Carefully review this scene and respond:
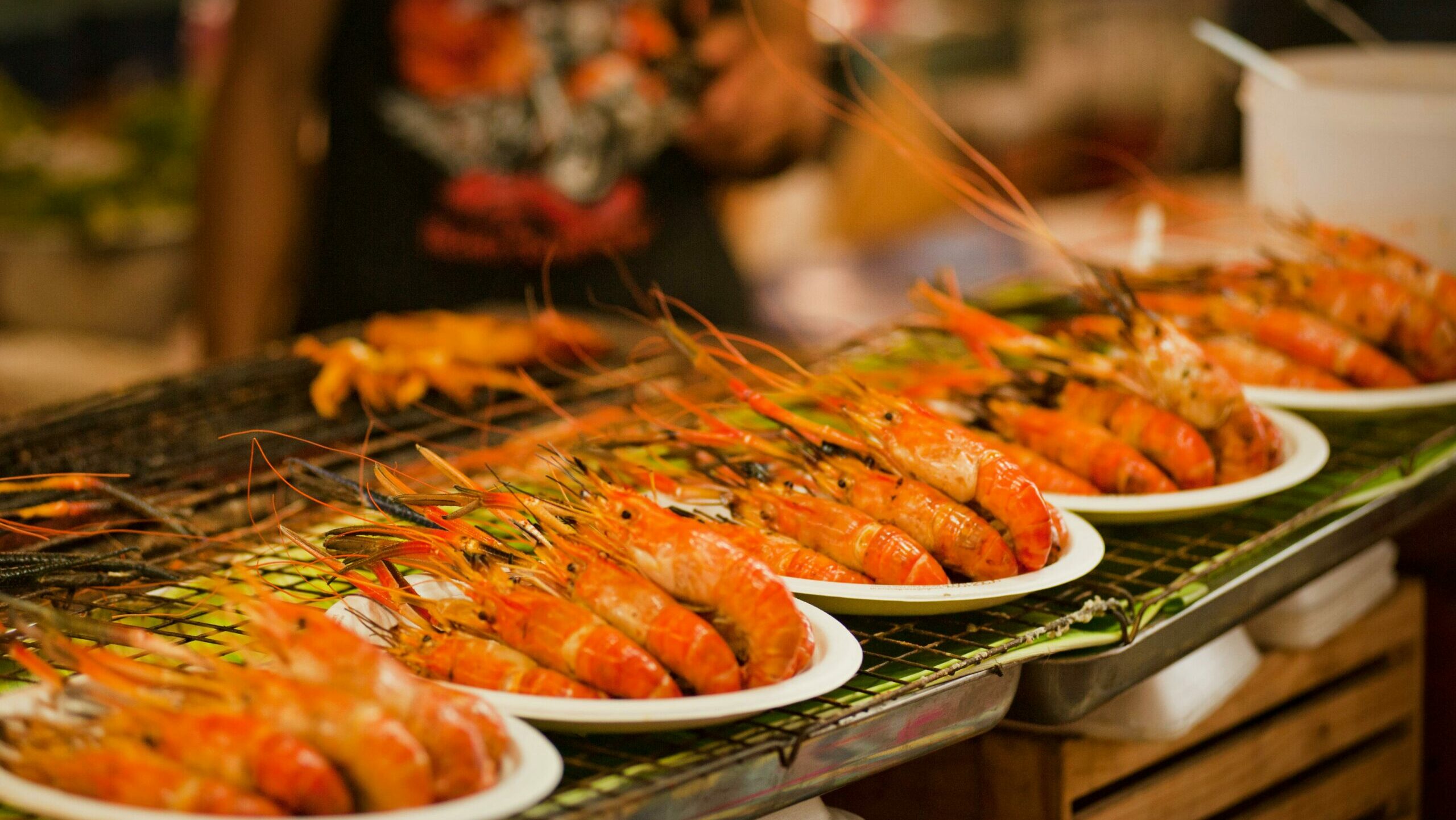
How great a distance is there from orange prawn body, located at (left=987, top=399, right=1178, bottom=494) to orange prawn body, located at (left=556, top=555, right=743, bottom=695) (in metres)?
0.80

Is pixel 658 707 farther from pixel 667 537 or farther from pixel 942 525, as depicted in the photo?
pixel 942 525

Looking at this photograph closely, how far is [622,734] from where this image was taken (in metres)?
1.28

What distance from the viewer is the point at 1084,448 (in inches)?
74.8

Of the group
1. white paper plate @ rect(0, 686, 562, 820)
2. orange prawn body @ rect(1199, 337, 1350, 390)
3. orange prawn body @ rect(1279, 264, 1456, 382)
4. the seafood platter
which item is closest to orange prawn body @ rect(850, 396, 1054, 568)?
the seafood platter

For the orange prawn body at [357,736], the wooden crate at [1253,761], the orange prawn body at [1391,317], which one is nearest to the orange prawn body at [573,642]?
the orange prawn body at [357,736]

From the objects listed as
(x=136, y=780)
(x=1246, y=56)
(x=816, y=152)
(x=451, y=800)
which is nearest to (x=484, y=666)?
(x=451, y=800)

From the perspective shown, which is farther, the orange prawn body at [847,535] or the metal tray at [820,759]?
the orange prawn body at [847,535]

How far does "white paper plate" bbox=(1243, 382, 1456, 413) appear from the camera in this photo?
2.15 meters

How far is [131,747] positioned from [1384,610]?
2.23 metres

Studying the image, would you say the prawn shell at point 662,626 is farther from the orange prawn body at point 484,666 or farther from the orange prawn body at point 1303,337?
the orange prawn body at point 1303,337

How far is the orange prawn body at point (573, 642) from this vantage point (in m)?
1.26

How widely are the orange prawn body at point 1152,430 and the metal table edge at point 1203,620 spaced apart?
18cm

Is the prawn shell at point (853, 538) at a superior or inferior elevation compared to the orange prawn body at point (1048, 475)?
superior

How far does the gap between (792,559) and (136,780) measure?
2.57ft
